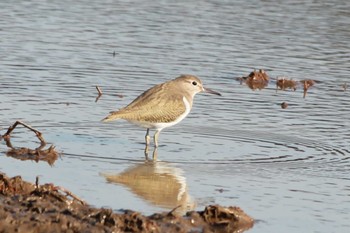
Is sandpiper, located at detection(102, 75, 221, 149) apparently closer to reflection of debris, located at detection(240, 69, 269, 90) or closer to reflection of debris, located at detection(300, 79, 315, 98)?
reflection of debris, located at detection(240, 69, 269, 90)

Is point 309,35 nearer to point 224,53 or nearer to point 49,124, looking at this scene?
point 224,53

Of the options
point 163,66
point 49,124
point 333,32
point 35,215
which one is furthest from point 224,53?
point 35,215

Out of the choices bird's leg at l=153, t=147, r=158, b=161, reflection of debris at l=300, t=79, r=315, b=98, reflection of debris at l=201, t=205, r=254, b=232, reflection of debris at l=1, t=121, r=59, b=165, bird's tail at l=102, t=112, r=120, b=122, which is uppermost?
reflection of debris at l=201, t=205, r=254, b=232

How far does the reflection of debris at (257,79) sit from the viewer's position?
15.6m

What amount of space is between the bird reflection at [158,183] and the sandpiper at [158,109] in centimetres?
103

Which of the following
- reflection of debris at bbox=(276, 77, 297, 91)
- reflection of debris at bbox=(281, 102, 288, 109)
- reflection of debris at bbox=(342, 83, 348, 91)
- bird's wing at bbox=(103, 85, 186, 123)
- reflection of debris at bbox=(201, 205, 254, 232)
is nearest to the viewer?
reflection of debris at bbox=(201, 205, 254, 232)

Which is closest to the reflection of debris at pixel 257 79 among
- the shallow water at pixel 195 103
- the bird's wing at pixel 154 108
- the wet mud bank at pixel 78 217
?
the shallow water at pixel 195 103

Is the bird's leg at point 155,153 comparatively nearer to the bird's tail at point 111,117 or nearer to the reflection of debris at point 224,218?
the bird's tail at point 111,117

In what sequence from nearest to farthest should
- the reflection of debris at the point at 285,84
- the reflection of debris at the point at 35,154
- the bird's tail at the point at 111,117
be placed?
the reflection of debris at the point at 35,154, the bird's tail at the point at 111,117, the reflection of debris at the point at 285,84

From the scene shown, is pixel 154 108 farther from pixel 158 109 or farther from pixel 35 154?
pixel 35 154

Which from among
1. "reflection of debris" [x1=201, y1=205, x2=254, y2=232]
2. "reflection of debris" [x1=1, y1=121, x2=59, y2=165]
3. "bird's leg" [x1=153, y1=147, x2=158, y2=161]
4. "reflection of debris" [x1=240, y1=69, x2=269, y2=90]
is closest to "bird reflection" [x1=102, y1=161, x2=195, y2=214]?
"bird's leg" [x1=153, y1=147, x2=158, y2=161]

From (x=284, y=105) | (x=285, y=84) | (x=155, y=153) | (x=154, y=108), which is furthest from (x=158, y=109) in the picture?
(x=285, y=84)

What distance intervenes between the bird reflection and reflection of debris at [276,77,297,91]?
472 cm

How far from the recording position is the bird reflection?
967cm
